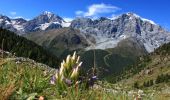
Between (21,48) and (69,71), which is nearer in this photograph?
(69,71)

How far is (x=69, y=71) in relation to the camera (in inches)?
243

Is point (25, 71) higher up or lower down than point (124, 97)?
higher up

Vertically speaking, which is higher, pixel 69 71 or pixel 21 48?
pixel 21 48

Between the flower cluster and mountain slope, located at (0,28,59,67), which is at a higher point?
mountain slope, located at (0,28,59,67)

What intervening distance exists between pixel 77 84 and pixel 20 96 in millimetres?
975

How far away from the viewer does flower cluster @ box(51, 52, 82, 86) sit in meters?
6.08

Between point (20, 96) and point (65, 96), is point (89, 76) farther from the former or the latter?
point (20, 96)

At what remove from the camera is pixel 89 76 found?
6.58m

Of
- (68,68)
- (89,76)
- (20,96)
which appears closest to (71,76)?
(68,68)

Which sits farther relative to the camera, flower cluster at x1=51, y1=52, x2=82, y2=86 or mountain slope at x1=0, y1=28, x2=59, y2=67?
mountain slope at x1=0, y1=28, x2=59, y2=67

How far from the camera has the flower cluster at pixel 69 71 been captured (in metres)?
6.08

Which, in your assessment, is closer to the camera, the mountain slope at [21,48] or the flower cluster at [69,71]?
the flower cluster at [69,71]

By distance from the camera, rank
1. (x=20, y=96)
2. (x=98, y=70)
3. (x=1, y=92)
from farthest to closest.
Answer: (x=98, y=70) < (x=20, y=96) < (x=1, y=92)

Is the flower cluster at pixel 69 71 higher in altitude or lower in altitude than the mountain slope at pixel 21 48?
lower
